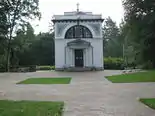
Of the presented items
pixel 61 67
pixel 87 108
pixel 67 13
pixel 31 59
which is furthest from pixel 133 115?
pixel 31 59

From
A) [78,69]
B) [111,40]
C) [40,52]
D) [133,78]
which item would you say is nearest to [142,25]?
[133,78]

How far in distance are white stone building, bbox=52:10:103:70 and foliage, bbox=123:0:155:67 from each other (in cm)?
2586

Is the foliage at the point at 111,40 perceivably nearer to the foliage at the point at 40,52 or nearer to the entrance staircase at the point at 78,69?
the foliage at the point at 40,52

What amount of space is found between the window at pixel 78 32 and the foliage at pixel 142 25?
26609 mm

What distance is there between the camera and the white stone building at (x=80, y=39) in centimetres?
4816

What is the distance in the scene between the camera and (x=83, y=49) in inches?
1908

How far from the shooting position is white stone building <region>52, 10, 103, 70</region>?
158 ft

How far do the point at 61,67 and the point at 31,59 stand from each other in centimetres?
1488

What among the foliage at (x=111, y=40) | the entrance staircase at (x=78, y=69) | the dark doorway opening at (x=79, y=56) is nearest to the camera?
the entrance staircase at (x=78, y=69)

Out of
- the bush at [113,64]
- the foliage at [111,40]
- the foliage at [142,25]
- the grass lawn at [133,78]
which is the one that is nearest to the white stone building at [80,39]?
the bush at [113,64]

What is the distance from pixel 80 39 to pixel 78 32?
4.60ft

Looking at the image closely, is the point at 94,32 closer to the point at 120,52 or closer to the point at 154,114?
the point at 120,52

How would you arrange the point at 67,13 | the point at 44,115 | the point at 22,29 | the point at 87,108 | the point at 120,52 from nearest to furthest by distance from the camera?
the point at 44,115
the point at 87,108
the point at 22,29
the point at 67,13
the point at 120,52

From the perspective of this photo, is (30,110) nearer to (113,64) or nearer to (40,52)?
(113,64)
